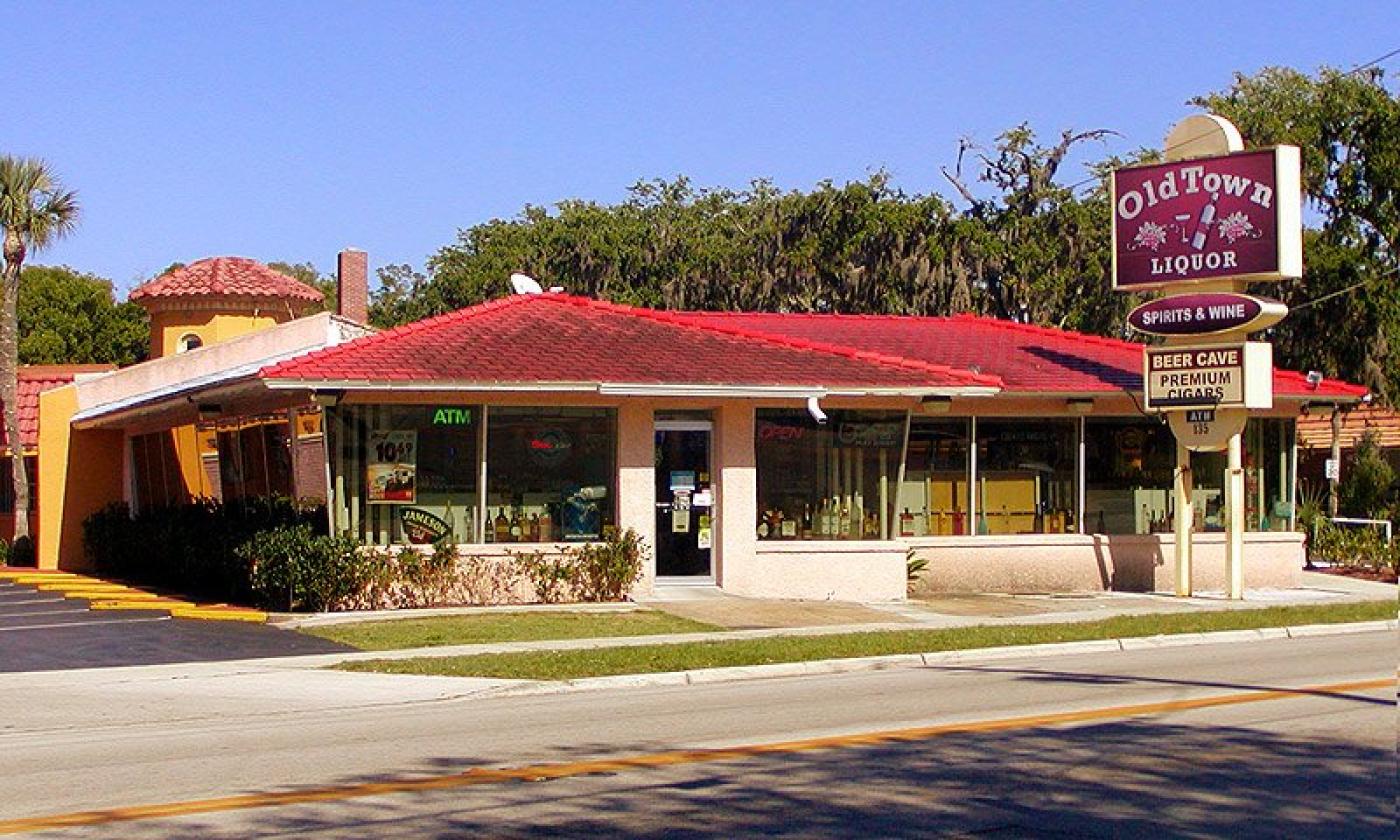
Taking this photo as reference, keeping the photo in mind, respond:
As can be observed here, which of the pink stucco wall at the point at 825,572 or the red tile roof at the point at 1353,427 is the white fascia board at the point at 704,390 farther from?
the red tile roof at the point at 1353,427

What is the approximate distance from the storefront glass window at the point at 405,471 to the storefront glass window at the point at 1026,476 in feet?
28.5

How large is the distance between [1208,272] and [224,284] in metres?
24.9

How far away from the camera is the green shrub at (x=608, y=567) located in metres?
23.9

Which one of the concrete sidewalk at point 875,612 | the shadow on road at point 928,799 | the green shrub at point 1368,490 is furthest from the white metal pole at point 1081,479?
the shadow on road at point 928,799

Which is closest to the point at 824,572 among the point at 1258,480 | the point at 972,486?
the point at 972,486

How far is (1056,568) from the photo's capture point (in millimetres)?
27734

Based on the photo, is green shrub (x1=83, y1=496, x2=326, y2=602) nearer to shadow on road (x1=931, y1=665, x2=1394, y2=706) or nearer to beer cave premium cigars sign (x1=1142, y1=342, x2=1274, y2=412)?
shadow on road (x1=931, y1=665, x2=1394, y2=706)

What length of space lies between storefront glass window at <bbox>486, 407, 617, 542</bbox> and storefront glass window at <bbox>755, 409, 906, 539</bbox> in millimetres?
2332

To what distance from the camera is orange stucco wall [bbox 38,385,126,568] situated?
35125 mm

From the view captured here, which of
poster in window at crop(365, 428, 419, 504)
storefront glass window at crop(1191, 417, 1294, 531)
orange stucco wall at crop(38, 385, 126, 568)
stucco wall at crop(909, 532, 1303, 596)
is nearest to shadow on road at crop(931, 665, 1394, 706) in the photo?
poster in window at crop(365, 428, 419, 504)

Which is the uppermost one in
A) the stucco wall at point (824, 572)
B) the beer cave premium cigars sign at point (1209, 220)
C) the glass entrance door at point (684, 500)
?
the beer cave premium cigars sign at point (1209, 220)

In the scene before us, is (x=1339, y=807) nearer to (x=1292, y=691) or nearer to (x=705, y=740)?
(x=705, y=740)

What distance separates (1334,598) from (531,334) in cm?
1309

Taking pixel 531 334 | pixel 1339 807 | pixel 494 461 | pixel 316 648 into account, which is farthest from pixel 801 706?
pixel 531 334
